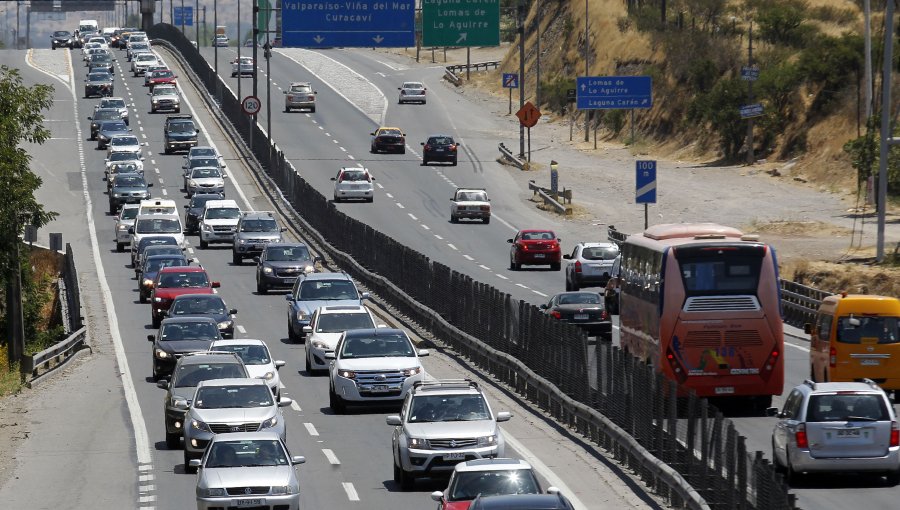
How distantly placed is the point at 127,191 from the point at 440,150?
2033 cm

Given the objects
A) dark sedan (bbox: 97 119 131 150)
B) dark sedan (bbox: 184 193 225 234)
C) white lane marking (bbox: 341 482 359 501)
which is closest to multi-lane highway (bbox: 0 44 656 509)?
white lane marking (bbox: 341 482 359 501)

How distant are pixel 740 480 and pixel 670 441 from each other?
4286mm

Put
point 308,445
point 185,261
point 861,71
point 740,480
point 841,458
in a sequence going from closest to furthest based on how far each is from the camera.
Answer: point 740,480 → point 841,458 → point 308,445 → point 185,261 → point 861,71

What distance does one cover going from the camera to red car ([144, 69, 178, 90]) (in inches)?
4441

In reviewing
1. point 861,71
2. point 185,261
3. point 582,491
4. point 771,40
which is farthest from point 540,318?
point 771,40

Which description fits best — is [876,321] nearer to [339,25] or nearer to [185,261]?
[185,261]

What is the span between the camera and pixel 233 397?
25891mm

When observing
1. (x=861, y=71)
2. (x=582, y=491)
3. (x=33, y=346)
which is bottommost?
(x=33, y=346)

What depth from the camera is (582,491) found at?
22984 mm

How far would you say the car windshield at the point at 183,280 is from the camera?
4634 cm

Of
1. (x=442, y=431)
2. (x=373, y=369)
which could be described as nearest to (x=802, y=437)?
(x=442, y=431)

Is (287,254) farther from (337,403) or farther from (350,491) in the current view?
(350,491)

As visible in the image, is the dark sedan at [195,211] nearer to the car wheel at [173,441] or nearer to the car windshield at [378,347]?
the car windshield at [378,347]

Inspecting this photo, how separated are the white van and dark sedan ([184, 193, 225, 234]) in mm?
3241
